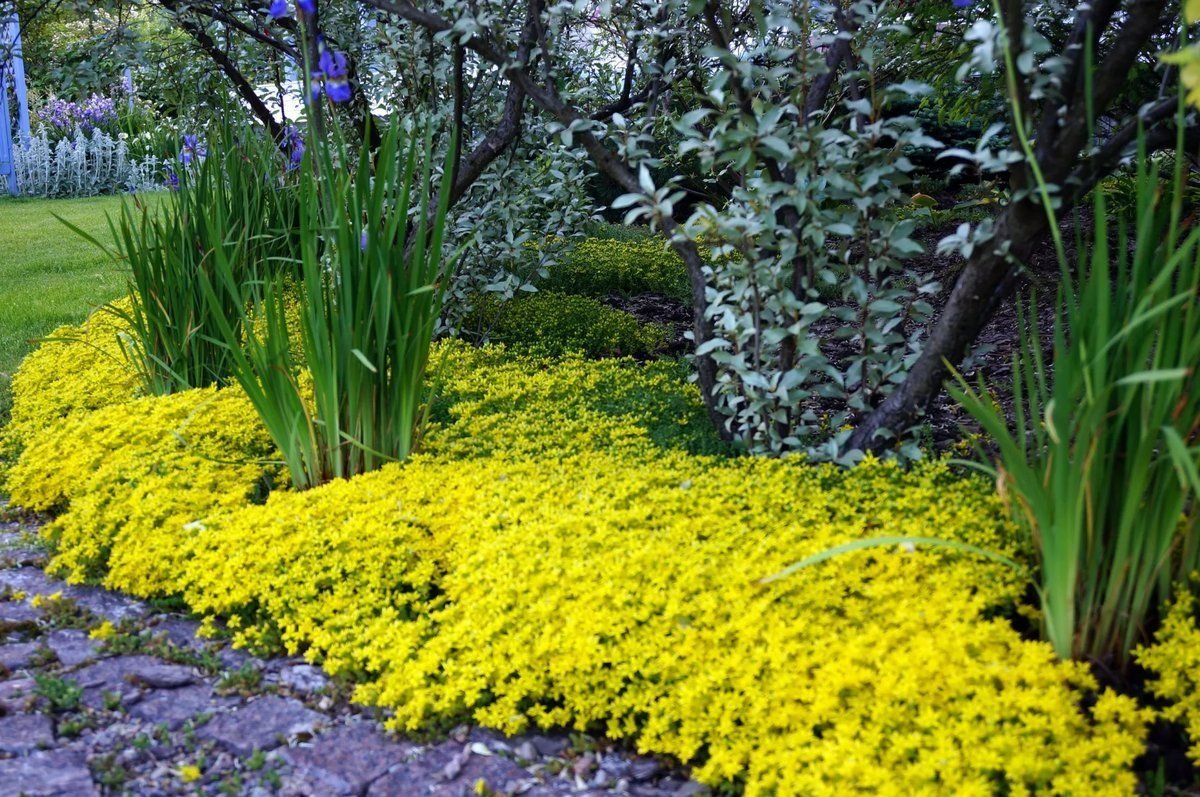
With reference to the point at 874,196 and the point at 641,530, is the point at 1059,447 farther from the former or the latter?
the point at 874,196

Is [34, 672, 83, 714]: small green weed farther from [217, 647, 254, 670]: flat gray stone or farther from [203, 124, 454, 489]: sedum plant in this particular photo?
[203, 124, 454, 489]: sedum plant

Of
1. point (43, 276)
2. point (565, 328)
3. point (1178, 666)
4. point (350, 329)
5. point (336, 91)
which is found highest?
point (336, 91)

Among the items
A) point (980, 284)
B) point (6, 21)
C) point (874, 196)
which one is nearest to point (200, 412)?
point (874, 196)

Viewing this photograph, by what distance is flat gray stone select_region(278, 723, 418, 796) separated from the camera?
2.10 meters

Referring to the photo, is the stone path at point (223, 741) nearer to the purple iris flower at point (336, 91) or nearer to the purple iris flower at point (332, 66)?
the purple iris flower at point (336, 91)

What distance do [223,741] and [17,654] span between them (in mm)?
748

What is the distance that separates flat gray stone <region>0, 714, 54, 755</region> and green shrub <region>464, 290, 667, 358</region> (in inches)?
113

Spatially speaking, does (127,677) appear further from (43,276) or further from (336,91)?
(43,276)

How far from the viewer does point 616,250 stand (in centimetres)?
714

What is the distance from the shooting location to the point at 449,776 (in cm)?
212

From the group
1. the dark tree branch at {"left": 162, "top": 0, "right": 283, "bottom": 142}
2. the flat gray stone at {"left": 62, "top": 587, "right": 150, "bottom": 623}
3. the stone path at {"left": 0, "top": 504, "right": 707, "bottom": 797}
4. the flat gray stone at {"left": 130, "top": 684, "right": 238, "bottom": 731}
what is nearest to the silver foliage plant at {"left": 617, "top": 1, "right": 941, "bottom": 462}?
the stone path at {"left": 0, "top": 504, "right": 707, "bottom": 797}

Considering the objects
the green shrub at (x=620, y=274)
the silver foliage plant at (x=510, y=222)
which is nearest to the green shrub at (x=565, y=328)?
the silver foliage plant at (x=510, y=222)

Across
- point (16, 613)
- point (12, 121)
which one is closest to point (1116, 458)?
point (16, 613)

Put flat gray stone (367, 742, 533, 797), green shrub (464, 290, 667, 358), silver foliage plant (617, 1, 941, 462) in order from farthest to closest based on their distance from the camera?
green shrub (464, 290, 667, 358), silver foliage plant (617, 1, 941, 462), flat gray stone (367, 742, 533, 797)
